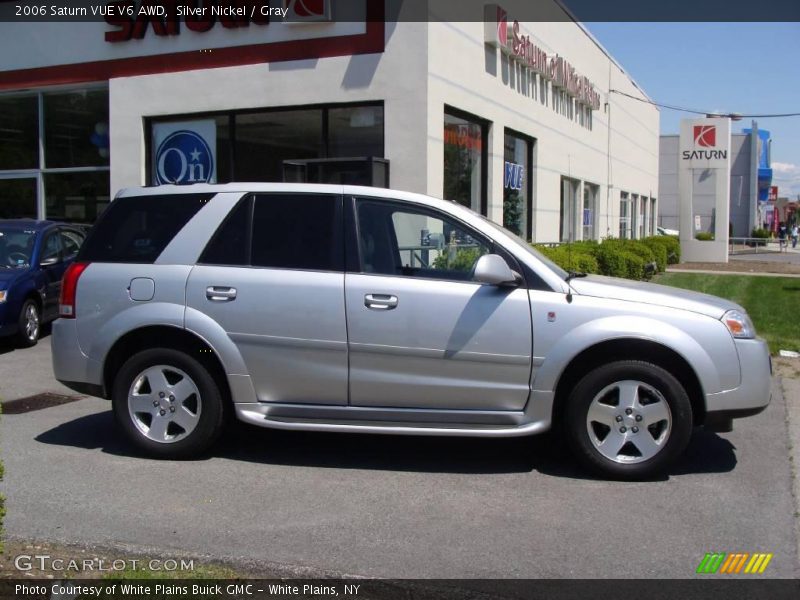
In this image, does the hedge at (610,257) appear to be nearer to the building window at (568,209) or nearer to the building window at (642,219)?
the building window at (568,209)

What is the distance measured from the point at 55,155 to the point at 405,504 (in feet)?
43.9

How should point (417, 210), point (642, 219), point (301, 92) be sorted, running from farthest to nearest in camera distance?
point (642, 219) → point (301, 92) → point (417, 210)

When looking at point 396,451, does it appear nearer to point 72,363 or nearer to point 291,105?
point 72,363

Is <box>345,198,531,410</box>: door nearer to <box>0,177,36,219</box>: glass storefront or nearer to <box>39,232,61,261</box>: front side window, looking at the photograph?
<box>39,232,61,261</box>: front side window

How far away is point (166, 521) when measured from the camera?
16.3 ft

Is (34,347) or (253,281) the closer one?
(253,281)

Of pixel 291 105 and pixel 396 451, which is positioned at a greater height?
pixel 291 105

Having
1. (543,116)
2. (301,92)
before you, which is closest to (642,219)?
(543,116)

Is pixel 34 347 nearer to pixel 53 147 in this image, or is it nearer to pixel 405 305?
pixel 53 147

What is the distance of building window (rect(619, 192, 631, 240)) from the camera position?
29247 mm

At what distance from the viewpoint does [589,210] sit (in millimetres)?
23531

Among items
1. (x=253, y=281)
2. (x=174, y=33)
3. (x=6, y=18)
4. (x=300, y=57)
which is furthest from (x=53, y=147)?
(x=253, y=281)

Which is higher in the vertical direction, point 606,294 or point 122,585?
point 606,294

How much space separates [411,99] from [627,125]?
18698 mm
